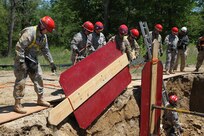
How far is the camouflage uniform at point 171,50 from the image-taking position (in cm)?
1230

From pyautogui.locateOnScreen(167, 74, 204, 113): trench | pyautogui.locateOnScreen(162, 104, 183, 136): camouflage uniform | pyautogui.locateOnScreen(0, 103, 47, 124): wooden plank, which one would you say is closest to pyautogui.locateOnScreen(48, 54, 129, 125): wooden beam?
pyautogui.locateOnScreen(0, 103, 47, 124): wooden plank

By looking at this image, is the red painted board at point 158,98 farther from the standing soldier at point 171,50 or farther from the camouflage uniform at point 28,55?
the camouflage uniform at point 28,55

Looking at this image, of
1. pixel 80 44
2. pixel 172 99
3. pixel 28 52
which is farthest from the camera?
pixel 172 99

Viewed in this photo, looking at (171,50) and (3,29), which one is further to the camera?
(3,29)

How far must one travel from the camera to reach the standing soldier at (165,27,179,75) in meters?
12.3

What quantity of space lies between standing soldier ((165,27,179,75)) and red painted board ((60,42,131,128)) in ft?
11.6

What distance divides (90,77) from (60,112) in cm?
130

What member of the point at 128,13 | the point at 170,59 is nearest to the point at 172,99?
the point at 170,59

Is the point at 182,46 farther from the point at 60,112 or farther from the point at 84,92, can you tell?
the point at 60,112

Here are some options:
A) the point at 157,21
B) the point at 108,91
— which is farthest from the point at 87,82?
the point at 157,21

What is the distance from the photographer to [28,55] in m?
6.75

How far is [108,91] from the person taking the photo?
8469 millimetres

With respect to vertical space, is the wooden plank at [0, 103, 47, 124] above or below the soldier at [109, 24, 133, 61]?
below

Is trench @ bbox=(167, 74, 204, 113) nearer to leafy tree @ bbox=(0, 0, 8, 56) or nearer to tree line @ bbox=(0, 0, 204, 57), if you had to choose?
tree line @ bbox=(0, 0, 204, 57)
